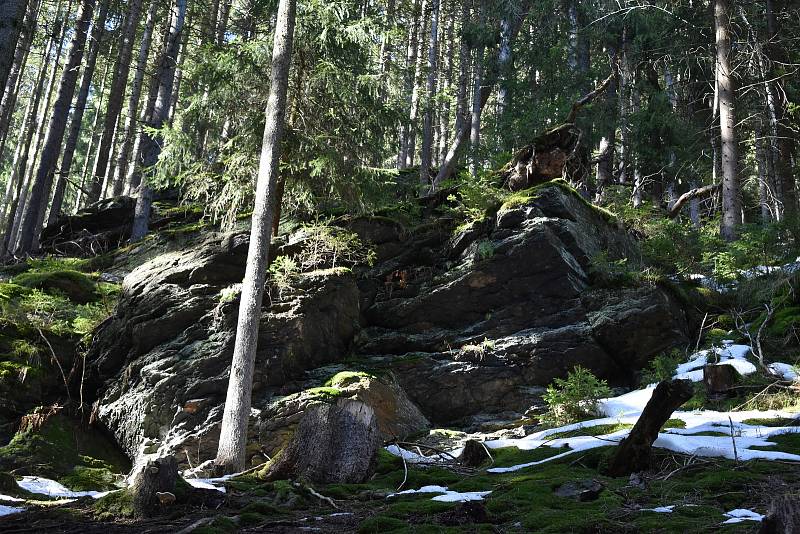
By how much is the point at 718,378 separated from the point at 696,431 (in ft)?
7.87

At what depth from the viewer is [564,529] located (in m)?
4.33

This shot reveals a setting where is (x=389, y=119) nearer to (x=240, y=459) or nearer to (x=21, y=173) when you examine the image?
(x=240, y=459)

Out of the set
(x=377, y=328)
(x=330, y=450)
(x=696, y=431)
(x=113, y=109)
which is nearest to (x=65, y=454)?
(x=330, y=450)

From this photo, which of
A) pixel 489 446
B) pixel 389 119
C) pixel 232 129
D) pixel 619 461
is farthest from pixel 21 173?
pixel 619 461

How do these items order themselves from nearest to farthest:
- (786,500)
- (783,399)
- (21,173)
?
(786,500), (783,399), (21,173)

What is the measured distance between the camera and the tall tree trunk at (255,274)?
9461mm

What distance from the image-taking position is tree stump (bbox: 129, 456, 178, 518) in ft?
18.7

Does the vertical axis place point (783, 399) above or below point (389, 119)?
below

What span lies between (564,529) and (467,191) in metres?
10.4

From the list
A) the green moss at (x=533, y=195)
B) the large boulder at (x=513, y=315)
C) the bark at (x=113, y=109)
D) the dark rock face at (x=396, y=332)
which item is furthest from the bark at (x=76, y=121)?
the green moss at (x=533, y=195)

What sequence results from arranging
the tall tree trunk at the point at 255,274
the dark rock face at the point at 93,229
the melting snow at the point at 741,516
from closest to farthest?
the melting snow at the point at 741,516 < the tall tree trunk at the point at 255,274 < the dark rock face at the point at 93,229

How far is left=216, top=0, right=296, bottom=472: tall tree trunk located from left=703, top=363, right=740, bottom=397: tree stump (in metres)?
7.01

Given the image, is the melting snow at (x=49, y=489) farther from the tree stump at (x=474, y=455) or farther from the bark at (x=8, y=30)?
the bark at (x=8, y=30)

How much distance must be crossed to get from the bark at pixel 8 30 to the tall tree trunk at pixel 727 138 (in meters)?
14.6
